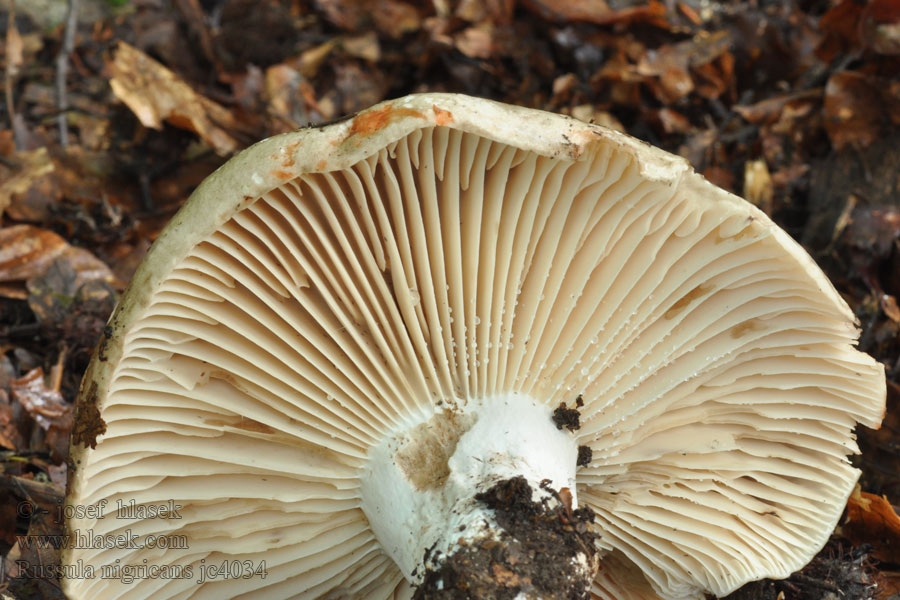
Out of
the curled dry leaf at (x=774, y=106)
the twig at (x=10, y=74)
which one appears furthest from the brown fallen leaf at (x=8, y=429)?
the curled dry leaf at (x=774, y=106)

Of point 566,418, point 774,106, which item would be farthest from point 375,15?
point 566,418

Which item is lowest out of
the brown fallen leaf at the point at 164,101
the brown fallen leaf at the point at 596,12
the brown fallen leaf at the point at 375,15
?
the brown fallen leaf at the point at 596,12

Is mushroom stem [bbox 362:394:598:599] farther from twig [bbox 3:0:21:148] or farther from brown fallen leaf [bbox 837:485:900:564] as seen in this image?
twig [bbox 3:0:21:148]

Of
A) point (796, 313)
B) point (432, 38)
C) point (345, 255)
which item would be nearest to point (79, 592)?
point (345, 255)

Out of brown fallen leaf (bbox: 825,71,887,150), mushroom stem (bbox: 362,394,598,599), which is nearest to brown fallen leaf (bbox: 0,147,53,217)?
mushroom stem (bbox: 362,394,598,599)

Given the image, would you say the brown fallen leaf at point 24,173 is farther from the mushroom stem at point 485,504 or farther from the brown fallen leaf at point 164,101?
the mushroom stem at point 485,504

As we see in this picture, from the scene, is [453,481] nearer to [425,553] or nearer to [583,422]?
[425,553]
